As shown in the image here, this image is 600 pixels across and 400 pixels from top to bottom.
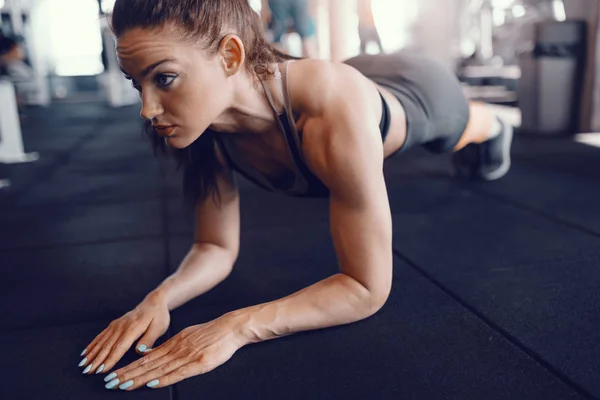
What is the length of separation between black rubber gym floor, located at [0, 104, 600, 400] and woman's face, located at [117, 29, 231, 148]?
445mm

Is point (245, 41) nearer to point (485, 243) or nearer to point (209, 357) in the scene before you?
point (209, 357)

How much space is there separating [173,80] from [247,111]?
0.63ft

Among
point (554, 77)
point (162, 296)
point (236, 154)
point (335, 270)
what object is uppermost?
point (236, 154)

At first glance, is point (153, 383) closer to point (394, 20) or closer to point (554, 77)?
point (554, 77)

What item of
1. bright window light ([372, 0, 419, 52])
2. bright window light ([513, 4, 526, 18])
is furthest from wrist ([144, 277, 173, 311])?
bright window light ([513, 4, 526, 18])

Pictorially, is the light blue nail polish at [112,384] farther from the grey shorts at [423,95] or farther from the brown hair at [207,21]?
the grey shorts at [423,95]

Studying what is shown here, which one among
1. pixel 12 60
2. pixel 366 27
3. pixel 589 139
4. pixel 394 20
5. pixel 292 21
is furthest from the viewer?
pixel 394 20

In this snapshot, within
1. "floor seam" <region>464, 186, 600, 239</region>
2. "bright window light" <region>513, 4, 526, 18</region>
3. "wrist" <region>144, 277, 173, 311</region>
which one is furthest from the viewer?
"bright window light" <region>513, 4, 526, 18</region>

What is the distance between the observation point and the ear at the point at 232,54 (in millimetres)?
983

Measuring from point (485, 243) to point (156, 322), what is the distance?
1.03 m

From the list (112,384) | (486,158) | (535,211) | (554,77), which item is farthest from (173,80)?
(554,77)

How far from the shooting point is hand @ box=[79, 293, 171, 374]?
41.7 inches

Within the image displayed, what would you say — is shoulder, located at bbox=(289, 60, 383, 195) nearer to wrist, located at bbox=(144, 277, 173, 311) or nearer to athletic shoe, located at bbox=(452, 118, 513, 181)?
wrist, located at bbox=(144, 277, 173, 311)

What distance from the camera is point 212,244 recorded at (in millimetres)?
1379
